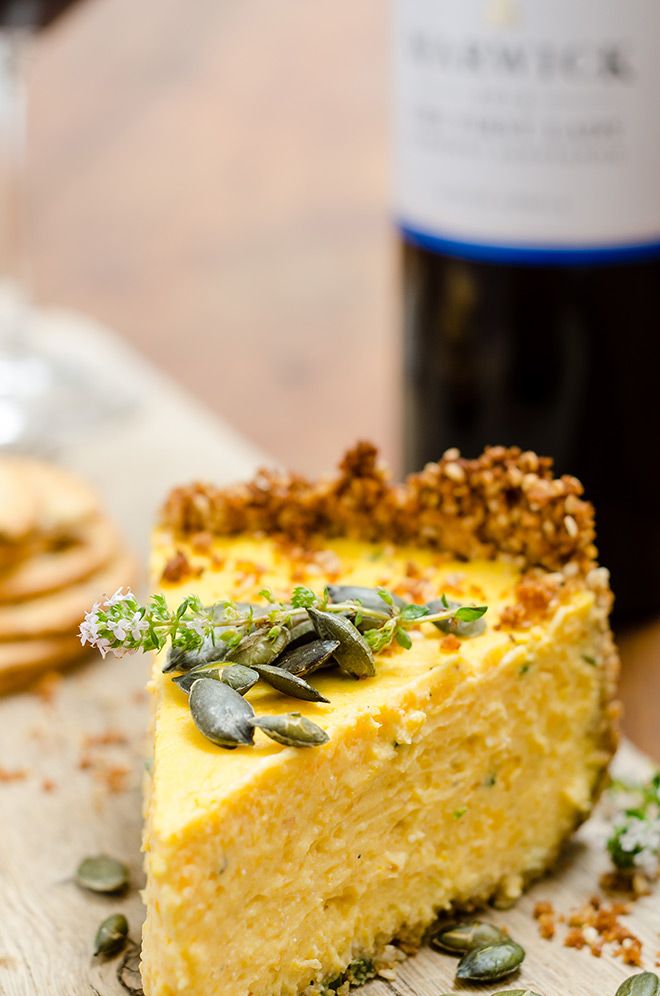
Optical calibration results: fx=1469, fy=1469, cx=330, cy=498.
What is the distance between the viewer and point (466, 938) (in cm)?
153

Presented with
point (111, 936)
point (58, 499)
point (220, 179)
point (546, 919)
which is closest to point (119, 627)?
point (111, 936)

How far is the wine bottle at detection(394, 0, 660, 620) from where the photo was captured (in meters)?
2.03

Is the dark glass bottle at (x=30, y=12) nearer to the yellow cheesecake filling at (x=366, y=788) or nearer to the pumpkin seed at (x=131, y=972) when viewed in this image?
the yellow cheesecake filling at (x=366, y=788)

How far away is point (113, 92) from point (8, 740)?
2.33 metres

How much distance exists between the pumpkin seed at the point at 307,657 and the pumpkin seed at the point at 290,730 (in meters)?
0.09

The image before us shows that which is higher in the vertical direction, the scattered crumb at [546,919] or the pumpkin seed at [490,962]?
the pumpkin seed at [490,962]

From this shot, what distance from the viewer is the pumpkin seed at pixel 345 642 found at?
4.79 feet

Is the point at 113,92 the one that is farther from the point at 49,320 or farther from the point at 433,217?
the point at 433,217

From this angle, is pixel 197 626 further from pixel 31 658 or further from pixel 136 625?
pixel 31 658

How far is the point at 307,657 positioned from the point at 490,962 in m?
0.36

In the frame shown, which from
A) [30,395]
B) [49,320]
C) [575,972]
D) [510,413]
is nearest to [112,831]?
[575,972]

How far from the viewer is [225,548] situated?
1.77m

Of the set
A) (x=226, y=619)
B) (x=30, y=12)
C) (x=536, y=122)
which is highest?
(x=30, y=12)

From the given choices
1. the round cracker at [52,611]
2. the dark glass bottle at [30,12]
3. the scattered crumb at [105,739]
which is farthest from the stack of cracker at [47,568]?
the dark glass bottle at [30,12]
